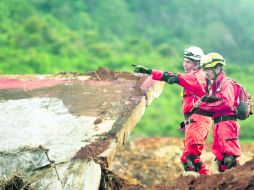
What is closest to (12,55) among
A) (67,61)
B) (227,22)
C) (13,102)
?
(67,61)

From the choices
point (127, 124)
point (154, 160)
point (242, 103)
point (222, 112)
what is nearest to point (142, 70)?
point (127, 124)

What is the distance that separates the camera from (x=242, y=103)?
200 inches

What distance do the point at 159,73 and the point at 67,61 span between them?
2043 centimetres

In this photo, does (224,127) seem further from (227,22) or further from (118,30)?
(227,22)

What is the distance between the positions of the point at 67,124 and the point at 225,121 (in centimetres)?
140

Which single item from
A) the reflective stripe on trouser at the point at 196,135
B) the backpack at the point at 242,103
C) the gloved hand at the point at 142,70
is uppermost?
the gloved hand at the point at 142,70

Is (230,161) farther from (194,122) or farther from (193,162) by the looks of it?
(194,122)

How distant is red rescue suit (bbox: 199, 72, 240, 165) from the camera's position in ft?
16.4

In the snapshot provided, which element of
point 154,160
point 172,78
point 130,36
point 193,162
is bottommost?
point 130,36

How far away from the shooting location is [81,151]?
4477mm

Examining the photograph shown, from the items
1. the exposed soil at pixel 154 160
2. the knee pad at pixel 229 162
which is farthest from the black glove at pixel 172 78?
the exposed soil at pixel 154 160

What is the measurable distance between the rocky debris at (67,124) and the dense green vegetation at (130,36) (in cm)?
1369

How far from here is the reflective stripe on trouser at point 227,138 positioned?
16.4 ft

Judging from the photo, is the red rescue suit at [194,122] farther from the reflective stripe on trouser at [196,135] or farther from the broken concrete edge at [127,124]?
the broken concrete edge at [127,124]
